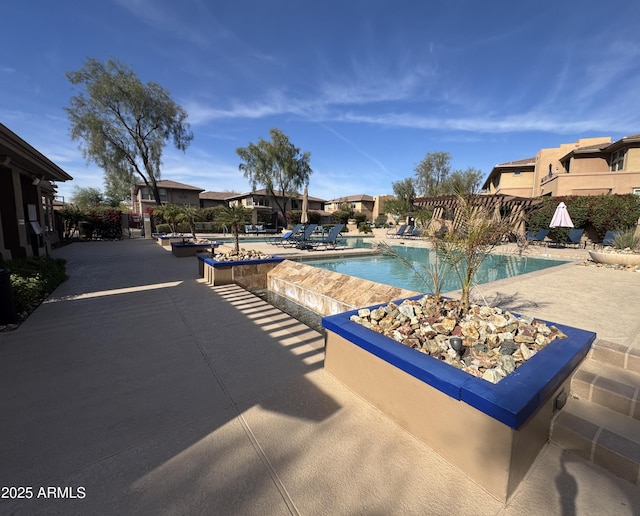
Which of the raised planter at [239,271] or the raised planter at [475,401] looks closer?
the raised planter at [475,401]

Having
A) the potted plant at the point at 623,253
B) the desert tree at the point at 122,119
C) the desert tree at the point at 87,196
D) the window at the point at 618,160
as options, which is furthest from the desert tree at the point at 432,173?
the desert tree at the point at 87,196

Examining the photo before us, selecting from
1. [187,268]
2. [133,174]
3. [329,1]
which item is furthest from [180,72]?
[133,174]

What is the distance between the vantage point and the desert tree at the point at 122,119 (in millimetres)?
21750

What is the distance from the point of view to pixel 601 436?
5.69ft

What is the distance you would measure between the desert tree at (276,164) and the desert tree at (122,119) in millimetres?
7155

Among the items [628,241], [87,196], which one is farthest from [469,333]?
[87,196]

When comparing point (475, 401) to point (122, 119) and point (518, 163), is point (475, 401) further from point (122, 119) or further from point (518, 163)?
point (518, 163)

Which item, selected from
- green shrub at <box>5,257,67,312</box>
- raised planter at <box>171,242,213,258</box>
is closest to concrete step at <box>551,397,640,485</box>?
green shrub at <box>5,257,67,312</box>

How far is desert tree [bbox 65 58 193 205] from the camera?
21.8 m

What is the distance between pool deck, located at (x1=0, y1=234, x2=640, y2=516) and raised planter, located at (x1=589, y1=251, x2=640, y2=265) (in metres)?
5.49

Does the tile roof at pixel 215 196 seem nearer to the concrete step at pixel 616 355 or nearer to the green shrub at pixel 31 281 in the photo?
the green shrub at pixel 31 281

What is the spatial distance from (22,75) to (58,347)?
16886 millimetres

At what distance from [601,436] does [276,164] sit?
32.7m

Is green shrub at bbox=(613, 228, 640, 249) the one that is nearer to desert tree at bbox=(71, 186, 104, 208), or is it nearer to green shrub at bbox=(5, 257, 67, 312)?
green shrub at bbox=(5, 257, 67, 312)
